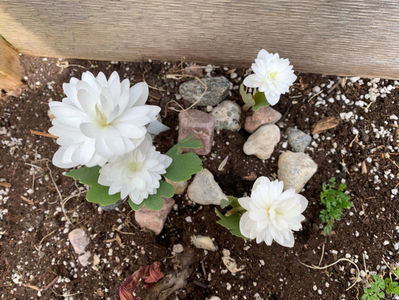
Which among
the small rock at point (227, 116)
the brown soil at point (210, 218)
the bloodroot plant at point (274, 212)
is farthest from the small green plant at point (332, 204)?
the small rock at point (227, 116)

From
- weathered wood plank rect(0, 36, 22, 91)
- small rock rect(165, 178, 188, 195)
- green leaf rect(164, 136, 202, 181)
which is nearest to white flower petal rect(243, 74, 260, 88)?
green leaf rect(164, 136, 202, 181)

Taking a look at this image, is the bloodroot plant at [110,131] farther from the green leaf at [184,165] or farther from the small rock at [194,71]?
the small rock at [194,71]

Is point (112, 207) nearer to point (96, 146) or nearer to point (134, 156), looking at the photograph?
point (134, 156)

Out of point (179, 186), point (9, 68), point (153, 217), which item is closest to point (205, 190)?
point (179, 186)

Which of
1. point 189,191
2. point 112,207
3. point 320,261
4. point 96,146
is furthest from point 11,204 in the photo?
point 320,261

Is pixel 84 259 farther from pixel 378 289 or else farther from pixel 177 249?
pixel 378 289
